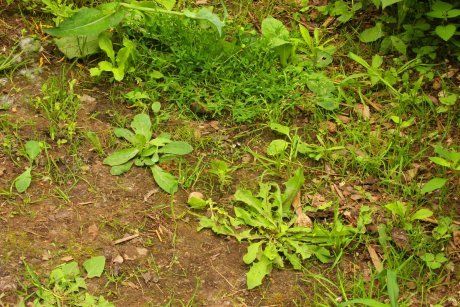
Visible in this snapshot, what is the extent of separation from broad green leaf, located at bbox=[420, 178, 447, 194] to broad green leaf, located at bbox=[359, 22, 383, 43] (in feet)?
3.86

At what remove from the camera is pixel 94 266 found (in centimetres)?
283

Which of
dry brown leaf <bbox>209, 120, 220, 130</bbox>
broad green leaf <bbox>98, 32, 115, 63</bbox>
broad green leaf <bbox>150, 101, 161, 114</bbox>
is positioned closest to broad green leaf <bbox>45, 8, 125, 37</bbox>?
broad green leaf <bbox>98, 32, 115, 63</bbox>

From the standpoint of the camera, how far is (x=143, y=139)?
10.7 ft

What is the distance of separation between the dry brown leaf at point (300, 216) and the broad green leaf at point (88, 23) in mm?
1408

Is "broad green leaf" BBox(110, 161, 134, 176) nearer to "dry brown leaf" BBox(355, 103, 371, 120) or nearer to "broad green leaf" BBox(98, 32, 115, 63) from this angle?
"broad green leaf" BBox(98, 32, 115, 63)

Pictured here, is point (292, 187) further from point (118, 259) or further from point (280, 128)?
point (118, 259)

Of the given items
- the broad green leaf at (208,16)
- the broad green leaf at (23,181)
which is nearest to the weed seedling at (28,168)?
the broad green leaf at (23,181)

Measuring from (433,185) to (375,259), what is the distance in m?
0.49

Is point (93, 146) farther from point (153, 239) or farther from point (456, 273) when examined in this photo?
point (456, 273)

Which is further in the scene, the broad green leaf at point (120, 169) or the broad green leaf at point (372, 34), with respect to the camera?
the broad green leaf at point (372, 34)

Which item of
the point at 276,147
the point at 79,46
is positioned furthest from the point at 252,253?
the point at 79,46

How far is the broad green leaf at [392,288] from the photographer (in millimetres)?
2727

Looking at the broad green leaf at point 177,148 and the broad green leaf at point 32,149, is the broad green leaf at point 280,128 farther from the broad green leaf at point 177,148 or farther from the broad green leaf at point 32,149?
the broad green leaf at point 32,149

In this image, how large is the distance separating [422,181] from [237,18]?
1.59 metres
